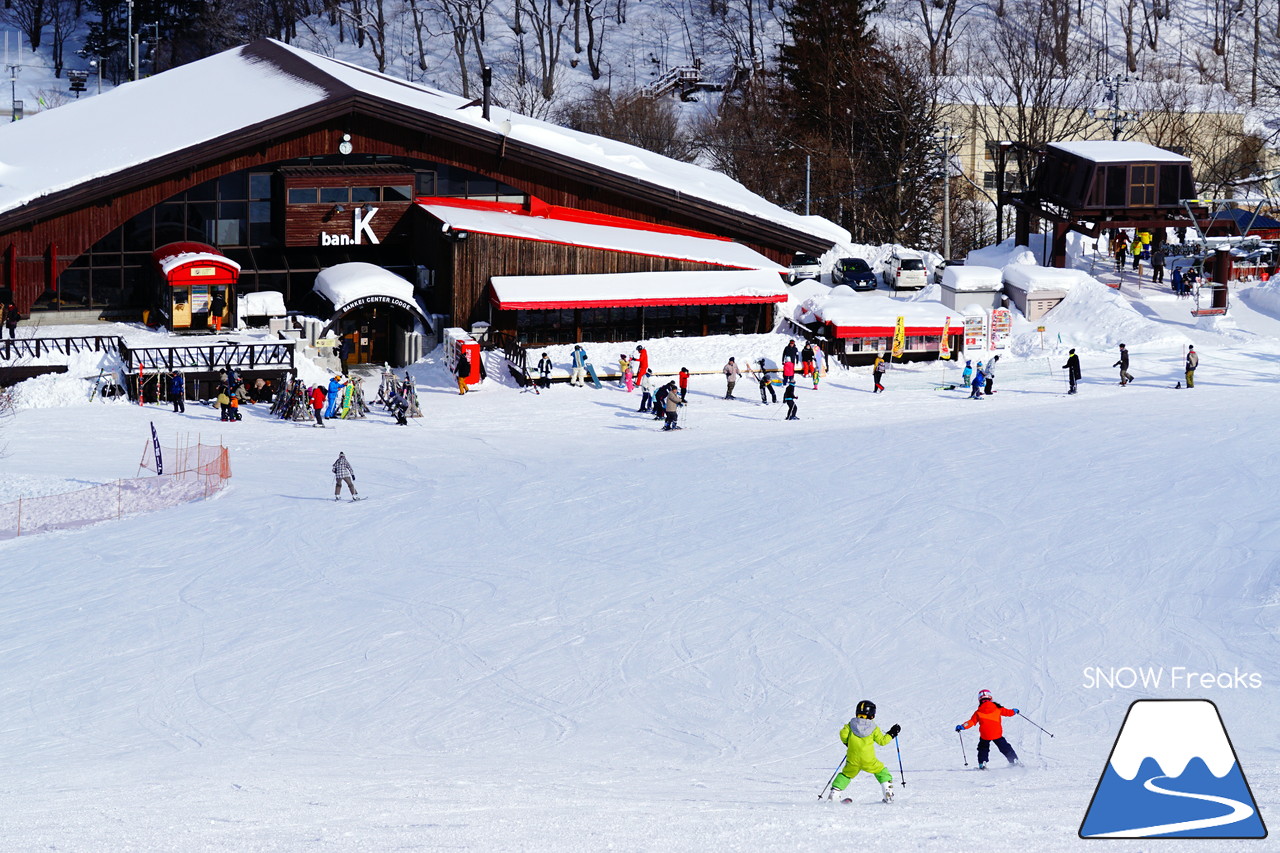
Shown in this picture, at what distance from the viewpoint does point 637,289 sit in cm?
4203

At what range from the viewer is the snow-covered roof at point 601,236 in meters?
42.5

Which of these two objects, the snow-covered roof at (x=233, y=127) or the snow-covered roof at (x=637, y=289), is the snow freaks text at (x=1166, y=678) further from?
the snow-covered roof at (x=233, y=127)

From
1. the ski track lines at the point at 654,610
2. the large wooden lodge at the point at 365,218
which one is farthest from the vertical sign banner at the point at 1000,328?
the ski track lines at the point at 654,610

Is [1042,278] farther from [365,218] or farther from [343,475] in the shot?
[343,475]

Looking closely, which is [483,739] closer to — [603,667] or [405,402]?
[603,667]

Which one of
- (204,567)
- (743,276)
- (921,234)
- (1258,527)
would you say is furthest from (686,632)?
(921,234)

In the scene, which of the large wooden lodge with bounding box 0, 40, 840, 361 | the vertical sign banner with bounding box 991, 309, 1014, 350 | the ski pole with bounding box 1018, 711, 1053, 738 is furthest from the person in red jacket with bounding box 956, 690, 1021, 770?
the vertical sign banner with bounding box 991, 309, 1014, 350

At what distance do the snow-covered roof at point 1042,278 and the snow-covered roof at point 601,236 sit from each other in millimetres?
6520

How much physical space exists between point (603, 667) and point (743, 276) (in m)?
24.2

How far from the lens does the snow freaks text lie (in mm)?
19016

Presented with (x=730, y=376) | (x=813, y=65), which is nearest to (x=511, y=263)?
(x=730, y=376)

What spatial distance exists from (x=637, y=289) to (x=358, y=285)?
23.1 feet

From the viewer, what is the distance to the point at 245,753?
58.2 feet

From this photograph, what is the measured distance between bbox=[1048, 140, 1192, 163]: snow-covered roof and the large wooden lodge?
9786mm
